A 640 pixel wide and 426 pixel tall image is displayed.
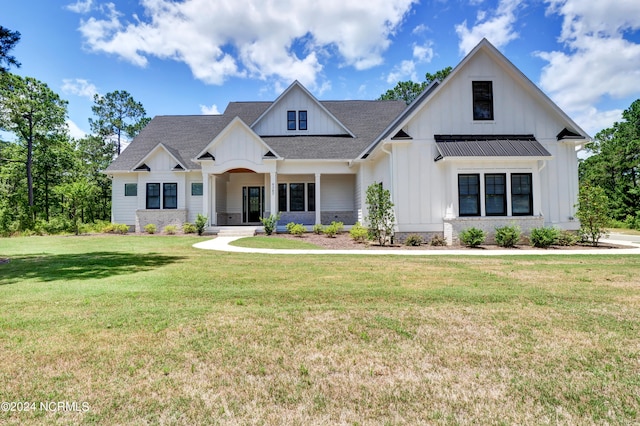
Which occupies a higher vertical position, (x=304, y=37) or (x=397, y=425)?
(x=304, y=37)

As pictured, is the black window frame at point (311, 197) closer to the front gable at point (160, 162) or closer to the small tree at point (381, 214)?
the small tree at point (381, 214)

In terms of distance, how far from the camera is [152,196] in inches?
809

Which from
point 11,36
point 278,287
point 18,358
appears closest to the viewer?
point 18,358

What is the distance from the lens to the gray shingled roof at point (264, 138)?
66.8 feet

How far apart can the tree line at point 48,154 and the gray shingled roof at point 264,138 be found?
4.94 metres

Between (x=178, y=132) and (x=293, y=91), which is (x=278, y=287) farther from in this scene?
(x=178, y=132)

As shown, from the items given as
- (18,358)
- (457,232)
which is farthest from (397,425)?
(457,232)

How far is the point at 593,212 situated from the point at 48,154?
41.0 m

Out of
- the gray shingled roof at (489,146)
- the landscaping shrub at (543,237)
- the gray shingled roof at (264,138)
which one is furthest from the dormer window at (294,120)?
the landscaping shrub at (543,237)

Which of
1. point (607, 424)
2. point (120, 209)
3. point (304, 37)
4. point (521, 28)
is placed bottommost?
point (607, 424)

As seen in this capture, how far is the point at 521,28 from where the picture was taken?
14445 millimetres

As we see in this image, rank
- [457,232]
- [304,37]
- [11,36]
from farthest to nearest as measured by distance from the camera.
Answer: [304,37] → [457,232] → [11,36]

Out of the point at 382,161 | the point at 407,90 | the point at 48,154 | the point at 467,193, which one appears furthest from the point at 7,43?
the point at 407,90

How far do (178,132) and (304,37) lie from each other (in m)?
11.3
